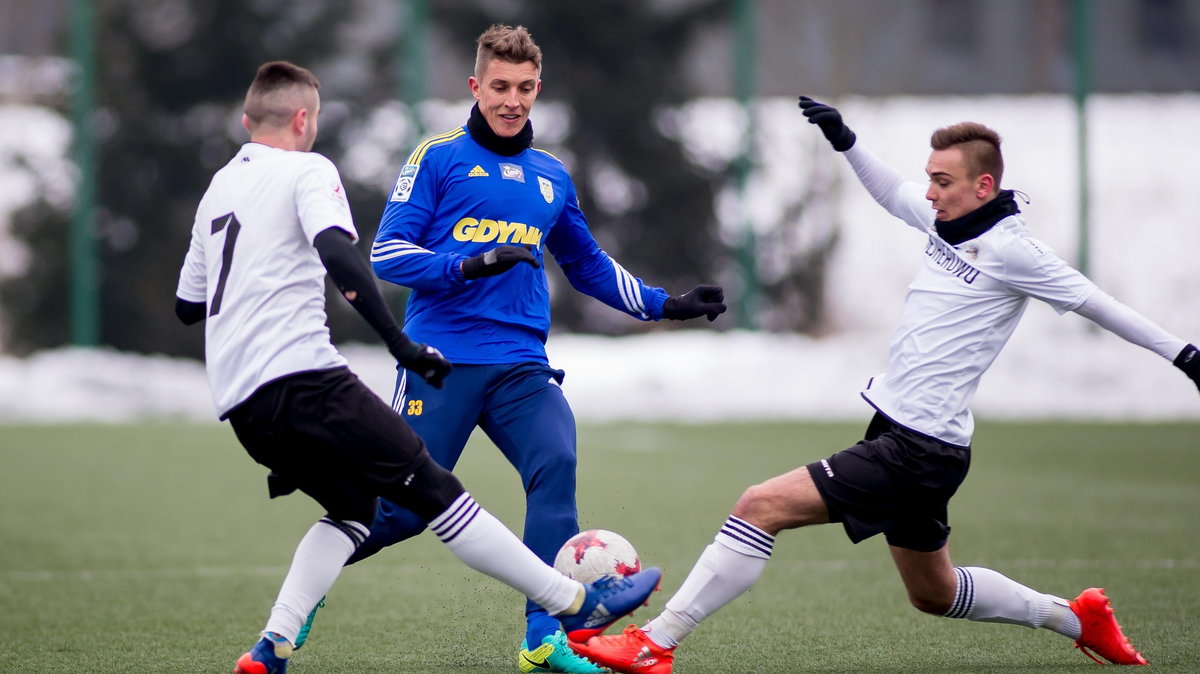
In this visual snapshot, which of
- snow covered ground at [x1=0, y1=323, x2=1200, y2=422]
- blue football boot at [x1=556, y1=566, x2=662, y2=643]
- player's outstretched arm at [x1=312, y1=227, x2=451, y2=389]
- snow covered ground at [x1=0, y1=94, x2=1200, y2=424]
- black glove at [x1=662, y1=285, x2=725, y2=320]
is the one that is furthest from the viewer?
snow covered ground at [x1=0, y1=94, x2=1200, y2=424]

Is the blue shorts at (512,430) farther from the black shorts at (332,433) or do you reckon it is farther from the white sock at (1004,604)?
the white sock at (1004,604)

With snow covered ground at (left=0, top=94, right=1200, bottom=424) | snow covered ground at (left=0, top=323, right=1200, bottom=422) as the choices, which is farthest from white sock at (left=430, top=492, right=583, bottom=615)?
snow covered ground at (left=0, top=94, right=1200, bottom=424)

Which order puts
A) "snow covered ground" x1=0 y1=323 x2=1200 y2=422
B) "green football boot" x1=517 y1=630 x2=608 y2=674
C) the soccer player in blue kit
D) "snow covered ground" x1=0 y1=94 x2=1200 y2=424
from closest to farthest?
"green football boot" x1=517 y1=630 x2=608 y2=674 → the soccer player in blue kit → "snow covered ground" x1=0 y1=323 x2=1200 y2=422 → "snow covered ground" x1=0 y1=94 x2=1200 y2=424

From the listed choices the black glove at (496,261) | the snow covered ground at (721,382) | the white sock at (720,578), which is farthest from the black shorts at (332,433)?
the snow covered ground at (721,382)

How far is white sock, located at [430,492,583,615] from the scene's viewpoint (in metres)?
4.50

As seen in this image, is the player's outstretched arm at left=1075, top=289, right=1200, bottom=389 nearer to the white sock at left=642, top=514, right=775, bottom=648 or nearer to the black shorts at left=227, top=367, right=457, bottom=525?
the white sock at left=642, top=514, right=775, bottom=648

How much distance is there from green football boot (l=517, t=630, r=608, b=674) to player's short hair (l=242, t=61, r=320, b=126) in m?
1.94

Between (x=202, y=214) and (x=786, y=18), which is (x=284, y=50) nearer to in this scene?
(x=786, y=18)

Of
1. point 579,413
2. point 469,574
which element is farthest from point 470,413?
point 579,413

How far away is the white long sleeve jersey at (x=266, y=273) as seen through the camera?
4375 millimetres

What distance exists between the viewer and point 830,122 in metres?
5.21

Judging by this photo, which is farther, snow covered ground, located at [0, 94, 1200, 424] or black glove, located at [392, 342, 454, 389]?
snow covered ground, located at [0, 94, 1200, 424]

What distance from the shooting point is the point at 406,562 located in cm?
781

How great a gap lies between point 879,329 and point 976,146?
40.2ft
